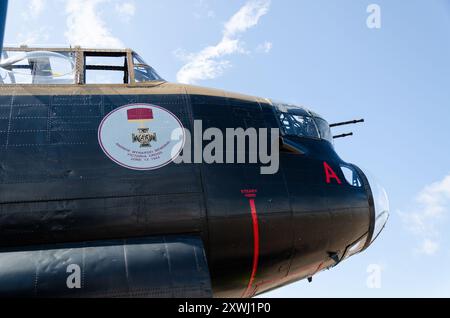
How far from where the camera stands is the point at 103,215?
809cm

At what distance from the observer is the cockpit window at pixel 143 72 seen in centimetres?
1034

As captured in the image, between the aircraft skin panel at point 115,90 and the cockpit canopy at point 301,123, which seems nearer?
the aircraft skin panel at point 115,90

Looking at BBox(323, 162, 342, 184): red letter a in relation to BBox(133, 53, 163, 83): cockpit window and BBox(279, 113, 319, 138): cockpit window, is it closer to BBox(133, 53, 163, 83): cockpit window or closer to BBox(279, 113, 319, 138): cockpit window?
BBox(279, 113, 319, 138): cockpit window

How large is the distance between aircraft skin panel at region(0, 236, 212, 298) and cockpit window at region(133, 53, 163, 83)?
408cm

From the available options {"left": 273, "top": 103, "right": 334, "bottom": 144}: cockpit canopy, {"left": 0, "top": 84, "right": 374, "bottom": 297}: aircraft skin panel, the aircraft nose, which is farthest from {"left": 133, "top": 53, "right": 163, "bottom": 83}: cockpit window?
the aircraft nose

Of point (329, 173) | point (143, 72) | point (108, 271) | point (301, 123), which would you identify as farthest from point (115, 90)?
point (329, 173)

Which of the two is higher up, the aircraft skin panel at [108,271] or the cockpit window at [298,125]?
the cockpit window at [298,125]

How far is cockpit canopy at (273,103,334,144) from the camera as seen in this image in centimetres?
1063

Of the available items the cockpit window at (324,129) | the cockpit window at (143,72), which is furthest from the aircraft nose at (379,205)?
the cockpit window at (143,72)

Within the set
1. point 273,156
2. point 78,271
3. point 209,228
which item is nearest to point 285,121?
point 273,156

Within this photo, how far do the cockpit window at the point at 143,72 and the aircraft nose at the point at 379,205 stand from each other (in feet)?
18.9

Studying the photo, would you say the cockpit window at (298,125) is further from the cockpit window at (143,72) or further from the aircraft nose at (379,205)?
the cockpit window at (143,72)

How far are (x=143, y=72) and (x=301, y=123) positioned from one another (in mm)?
4093
